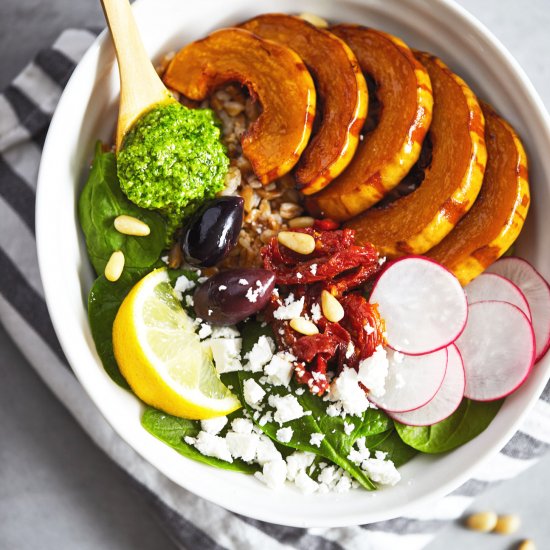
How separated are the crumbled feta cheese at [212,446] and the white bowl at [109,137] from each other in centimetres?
7

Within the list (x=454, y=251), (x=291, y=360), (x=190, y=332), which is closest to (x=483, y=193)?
(x=454, y=251)

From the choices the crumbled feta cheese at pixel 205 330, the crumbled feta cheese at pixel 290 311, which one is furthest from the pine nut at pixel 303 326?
the crumbled feta cheese at pixel 205 330

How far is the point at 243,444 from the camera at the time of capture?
2.19m

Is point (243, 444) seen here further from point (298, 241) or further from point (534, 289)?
point (534, 289)

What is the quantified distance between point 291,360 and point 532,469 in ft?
4.62

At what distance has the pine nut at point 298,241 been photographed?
2195 millimetres

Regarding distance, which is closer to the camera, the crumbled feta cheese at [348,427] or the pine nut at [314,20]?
the crumbled feta cheese at [348,427]

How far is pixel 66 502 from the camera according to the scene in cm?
279

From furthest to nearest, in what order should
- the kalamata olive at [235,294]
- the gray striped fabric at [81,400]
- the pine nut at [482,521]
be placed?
the pine nut at [482,521] < the gray striped fabric at [81,400] < the kalamata olive at [235,294]

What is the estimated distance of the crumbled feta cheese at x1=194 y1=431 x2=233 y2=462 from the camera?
7.18ft

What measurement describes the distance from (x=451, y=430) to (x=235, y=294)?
87cm

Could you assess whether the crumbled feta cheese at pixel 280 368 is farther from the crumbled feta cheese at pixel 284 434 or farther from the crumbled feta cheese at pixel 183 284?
the crumbled feta cheese at pixel 183 284

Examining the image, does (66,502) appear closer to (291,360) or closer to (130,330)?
(130,330)

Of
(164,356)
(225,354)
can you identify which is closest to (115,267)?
(164,356)
